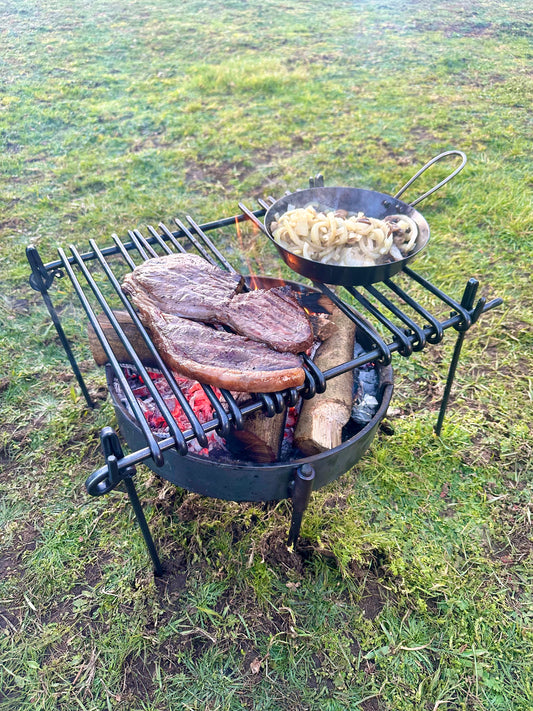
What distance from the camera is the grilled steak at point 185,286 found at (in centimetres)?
278

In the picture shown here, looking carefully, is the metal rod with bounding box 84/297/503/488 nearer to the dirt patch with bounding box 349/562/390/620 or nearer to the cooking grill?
the cooking grill

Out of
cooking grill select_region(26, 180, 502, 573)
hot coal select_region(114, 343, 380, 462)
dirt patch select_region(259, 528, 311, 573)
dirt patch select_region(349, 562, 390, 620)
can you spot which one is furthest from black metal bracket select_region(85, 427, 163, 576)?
dirt patch select_region(349, 562, 390, 620)

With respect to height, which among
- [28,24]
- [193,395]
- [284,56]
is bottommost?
[193,395]

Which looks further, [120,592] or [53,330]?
[53,330]

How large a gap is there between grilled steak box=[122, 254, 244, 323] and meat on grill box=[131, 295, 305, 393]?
0.33 feet

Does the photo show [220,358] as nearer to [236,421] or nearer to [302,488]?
[236,421]

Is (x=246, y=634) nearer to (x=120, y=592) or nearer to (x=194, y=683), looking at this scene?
(x=194, y=683)

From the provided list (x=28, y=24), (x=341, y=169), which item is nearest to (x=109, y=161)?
(x=341, y=169)

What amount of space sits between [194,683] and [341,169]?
6.77m

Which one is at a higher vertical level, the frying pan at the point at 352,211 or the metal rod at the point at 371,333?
the frying pan at the point at 352,211

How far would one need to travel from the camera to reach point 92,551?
3117 mm

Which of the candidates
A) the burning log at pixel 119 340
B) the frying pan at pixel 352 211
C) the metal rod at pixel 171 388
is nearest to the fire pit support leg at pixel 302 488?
the metal rod at pixel 171 388

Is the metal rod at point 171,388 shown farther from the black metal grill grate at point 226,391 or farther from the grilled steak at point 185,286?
the grilled steak at point 185,286

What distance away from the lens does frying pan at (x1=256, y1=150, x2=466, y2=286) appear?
8.91ft
